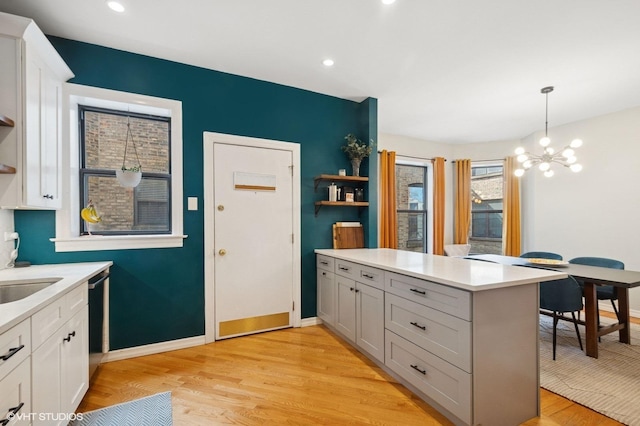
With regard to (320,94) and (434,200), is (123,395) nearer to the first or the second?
(320,94)

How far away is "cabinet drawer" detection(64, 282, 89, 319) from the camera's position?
1.66 metres

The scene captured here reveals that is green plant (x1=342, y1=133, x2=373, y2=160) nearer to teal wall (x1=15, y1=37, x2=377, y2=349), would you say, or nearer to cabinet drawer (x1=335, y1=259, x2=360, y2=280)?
teal wall (x1=15, y1=37, x2=377, y2=349)

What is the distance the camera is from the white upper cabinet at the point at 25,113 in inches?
70.0

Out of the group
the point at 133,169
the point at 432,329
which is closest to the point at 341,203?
the point at 432,329

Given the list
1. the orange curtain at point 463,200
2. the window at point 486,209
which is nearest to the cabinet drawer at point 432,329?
the orange curtain at point 463,200

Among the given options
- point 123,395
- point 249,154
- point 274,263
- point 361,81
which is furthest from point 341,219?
point 123,395

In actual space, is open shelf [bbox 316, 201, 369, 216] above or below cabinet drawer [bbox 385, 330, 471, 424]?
above

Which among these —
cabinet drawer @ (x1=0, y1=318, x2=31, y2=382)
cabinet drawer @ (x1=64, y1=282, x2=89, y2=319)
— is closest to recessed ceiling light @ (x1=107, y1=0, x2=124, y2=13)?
cabinet drawer @ (x1=64, y1=282, x2=89, y2=319)

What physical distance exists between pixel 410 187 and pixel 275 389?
4.28 meters

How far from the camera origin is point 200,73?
2896 mm

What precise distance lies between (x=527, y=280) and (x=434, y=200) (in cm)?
379

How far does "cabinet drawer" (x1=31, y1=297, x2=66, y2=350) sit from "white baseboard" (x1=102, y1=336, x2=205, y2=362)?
4.01 feet

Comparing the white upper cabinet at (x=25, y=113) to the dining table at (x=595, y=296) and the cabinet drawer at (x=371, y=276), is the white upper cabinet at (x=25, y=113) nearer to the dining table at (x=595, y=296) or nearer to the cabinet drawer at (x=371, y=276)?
the cabinet drawer at (x=371, y=276)

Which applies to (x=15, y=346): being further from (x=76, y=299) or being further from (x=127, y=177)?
(x=127, y=177)
